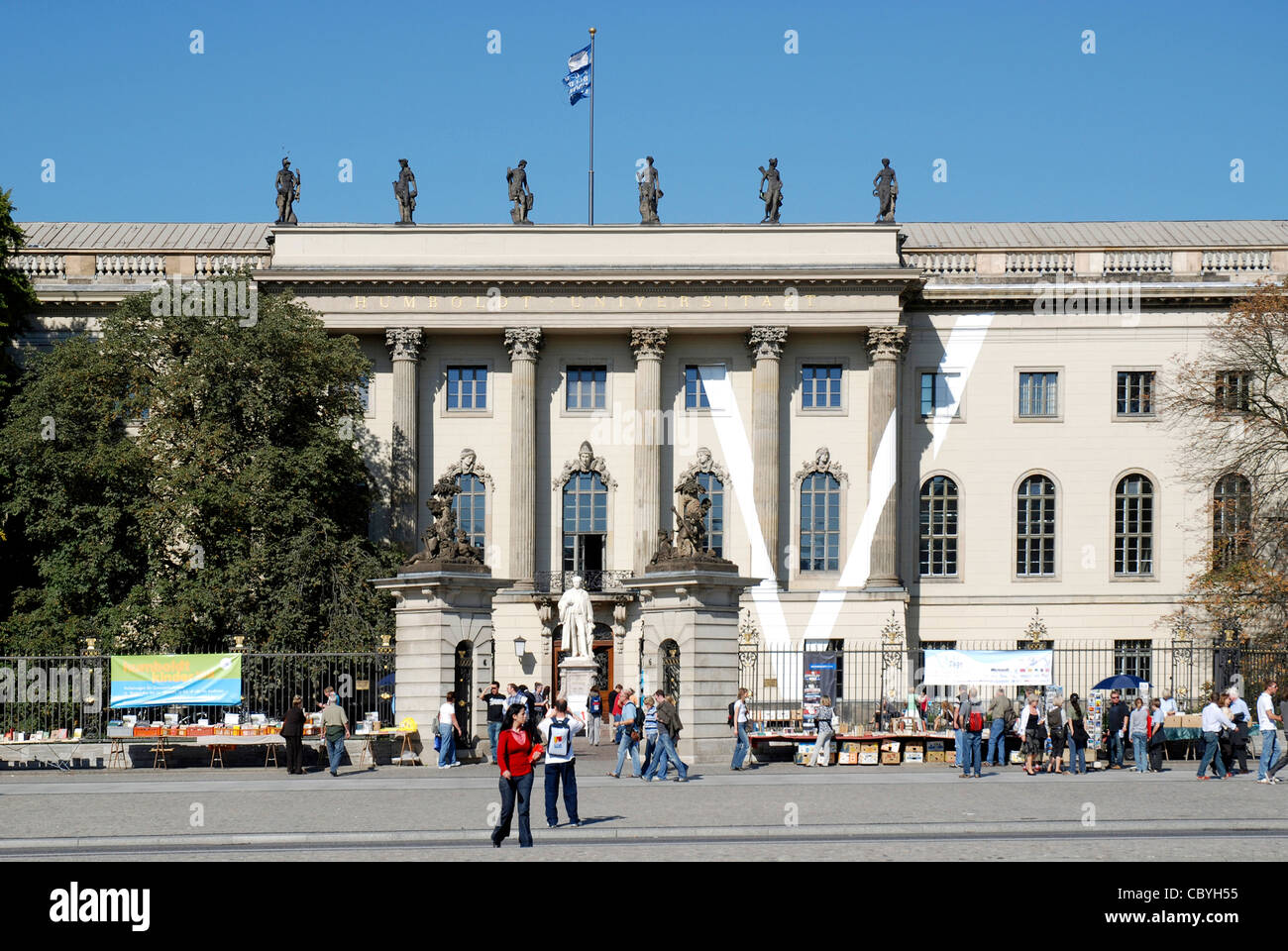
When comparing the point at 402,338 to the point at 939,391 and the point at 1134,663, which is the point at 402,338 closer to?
the point at 939,391

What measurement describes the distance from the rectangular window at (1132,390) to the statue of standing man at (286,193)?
30559 millimetres

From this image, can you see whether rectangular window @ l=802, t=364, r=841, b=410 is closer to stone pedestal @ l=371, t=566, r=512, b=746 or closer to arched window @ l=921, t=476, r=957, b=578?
arched window @ l=921, t=476, r=957, b=578

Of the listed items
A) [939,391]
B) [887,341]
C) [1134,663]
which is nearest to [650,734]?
[887,341]

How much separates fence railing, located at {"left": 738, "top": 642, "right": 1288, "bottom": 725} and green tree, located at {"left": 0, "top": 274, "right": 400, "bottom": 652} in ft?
39.4

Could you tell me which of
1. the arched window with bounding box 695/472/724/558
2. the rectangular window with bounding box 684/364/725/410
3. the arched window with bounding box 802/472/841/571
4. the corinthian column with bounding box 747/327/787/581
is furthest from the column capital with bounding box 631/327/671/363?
the arched window with bounding box 802/472/841/571

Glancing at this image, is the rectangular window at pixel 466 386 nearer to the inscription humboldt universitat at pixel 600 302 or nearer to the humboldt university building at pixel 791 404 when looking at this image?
the humboldt university building at pixel 791 404

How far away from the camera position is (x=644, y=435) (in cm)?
6162

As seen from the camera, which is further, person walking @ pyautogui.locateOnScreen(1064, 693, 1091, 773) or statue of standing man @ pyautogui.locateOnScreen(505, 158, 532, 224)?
statue of standing man @ pyautogui.locateOnScreen(505, 158, 532, 224)

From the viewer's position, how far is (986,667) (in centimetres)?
4253

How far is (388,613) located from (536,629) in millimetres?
10339

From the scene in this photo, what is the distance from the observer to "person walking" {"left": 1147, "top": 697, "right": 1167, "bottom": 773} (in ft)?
116

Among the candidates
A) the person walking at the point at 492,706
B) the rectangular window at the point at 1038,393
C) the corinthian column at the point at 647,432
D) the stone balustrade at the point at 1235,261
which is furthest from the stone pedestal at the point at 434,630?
the stone balustrade at the point at 1235,261

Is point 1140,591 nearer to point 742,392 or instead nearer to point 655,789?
point 742,392

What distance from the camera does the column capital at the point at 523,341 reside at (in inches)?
2424
